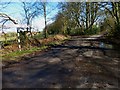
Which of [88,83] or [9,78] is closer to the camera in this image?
[88,83]

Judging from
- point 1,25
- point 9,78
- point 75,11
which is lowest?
point 9,78

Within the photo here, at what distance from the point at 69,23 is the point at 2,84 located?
60932 millimetres

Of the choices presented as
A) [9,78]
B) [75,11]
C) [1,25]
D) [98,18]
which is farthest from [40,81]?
[98,18]

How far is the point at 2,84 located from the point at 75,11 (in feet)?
172

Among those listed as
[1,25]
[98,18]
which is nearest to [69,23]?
[98,18]

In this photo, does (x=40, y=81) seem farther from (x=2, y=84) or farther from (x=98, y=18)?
(x=98, y=18)

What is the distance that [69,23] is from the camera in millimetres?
69062

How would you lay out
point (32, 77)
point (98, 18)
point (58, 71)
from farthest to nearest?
A: 1. point (98, 18)
2. point (58, 71)
3. point (32, 77)

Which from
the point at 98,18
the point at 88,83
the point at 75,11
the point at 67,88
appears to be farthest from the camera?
the point at 98,18

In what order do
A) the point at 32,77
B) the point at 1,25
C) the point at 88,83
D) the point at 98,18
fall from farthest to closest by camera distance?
the point at 98,18, the point at 1,25, the point at 32,77, the point at 88,83

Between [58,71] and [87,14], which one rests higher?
[87,14]

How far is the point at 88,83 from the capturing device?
8555mm

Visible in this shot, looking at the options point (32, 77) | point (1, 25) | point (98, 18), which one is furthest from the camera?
point (98, 18)

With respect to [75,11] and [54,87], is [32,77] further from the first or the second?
[75,11]
